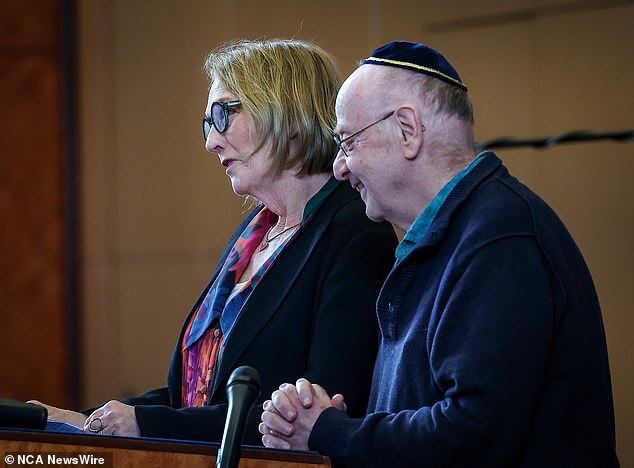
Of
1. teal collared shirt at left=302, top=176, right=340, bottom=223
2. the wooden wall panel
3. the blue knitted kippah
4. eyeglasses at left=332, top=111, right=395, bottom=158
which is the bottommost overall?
the wooden wall panel

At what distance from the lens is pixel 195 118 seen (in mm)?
5320

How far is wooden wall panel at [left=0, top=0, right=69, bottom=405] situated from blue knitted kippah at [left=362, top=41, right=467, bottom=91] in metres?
4.12

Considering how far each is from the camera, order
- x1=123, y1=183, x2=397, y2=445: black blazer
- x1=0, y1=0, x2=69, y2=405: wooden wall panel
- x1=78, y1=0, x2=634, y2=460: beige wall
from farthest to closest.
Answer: x1=0, y1=0, x2=69, y2=405: wooden wall panel → x1=78, y1=0, x2=634, y2=460: beige wall → x1=123, y1=183, x2=397, y2=445: black blazer

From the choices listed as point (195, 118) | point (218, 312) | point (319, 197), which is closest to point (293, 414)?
point (218, 312)

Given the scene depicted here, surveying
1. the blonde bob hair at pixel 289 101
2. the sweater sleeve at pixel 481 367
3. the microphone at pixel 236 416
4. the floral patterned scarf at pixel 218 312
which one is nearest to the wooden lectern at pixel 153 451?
the microphone at pixel 236 416

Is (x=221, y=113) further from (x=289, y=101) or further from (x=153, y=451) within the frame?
(x=153, y=451)

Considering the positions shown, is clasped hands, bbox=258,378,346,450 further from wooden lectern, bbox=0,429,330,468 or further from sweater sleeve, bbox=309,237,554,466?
wooden lectern, bbox=0,429,330,468

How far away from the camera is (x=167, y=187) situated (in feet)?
17.7

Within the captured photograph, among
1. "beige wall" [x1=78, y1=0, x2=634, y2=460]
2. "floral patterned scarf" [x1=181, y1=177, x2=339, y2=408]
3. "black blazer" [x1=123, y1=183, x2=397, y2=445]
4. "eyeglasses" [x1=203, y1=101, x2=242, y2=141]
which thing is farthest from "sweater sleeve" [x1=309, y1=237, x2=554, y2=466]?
"beige wall" [x1=78, y1=0, x2=634, y2=460]

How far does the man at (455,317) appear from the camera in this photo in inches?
60.9

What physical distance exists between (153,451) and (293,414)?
0.32 meters

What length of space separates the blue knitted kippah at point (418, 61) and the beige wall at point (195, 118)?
2.45 meters

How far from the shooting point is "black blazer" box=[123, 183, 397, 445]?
78.3 inches

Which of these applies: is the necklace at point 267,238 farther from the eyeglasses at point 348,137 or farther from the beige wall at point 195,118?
the beige wall at point 195,118
